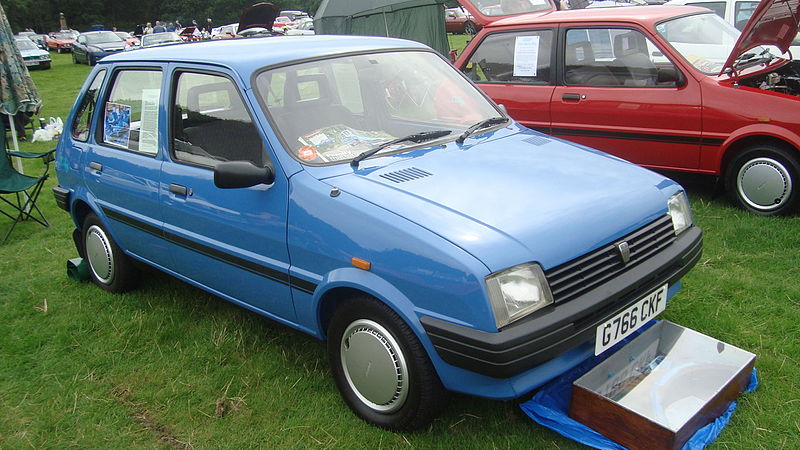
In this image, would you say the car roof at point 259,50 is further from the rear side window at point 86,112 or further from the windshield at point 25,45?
the windshield at point 25,45

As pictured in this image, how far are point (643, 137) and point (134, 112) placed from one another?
4.04 m

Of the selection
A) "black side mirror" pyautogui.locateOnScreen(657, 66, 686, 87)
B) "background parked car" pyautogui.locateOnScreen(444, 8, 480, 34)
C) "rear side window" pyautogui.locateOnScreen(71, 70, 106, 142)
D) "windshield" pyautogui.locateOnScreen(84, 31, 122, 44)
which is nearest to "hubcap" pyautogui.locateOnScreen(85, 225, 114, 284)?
"rear side window" pyautogui.locateOnScreen(71, 70, 106, 142)

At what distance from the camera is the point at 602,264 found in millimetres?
2578

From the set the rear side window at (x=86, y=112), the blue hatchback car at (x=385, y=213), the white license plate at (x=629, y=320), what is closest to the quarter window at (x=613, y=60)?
the blue hatchback car at (x=385, y=213)

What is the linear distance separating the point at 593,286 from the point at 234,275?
1.85 meters

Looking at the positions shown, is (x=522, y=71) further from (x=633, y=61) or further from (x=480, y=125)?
(x=480, y=125)

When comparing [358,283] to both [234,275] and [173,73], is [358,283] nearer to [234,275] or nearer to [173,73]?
[234,275]

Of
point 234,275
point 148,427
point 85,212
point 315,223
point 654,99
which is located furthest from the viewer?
point 654,99

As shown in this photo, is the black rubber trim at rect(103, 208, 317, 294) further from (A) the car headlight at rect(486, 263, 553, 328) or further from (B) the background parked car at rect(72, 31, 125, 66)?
(B) the background parked car at rect(72, 31, 125, 66)

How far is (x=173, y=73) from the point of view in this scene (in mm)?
3637

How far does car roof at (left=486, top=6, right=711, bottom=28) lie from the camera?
552 centimetres

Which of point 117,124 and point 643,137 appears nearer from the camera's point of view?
point 117,124

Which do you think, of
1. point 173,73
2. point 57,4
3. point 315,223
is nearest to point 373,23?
point 173,73

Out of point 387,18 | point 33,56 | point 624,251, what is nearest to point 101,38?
point 33,56
